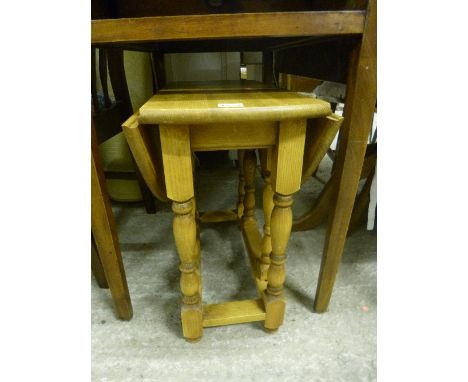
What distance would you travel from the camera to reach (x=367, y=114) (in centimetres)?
→ 64

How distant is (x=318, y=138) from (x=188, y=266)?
401 millimetres

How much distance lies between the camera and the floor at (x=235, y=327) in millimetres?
742

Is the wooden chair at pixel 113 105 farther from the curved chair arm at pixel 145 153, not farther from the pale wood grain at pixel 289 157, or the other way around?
the pale wood grain at pixel 289 157

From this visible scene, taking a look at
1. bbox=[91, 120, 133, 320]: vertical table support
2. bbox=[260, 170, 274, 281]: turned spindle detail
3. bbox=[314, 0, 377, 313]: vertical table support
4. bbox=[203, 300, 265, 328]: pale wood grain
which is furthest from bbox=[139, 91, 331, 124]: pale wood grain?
bbox=[203, 300, 265, 328]: pale wood grain

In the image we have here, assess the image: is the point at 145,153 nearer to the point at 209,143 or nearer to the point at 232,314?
the point at 209,143

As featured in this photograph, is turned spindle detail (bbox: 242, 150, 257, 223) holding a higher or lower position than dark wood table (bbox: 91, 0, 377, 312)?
lower

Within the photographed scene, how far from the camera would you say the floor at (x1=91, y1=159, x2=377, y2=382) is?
74 centimetres

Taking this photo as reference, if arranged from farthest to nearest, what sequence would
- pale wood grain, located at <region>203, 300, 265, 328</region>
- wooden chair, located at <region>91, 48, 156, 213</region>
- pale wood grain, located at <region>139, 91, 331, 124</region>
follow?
1. wooden chair, located at <region>91, 48, 156, 213</region>
2. pale wood grain, located at <region>203, 300, 265, 328</region>
3. pale wood grain, located at <region>139, 91, 331, 124</region>

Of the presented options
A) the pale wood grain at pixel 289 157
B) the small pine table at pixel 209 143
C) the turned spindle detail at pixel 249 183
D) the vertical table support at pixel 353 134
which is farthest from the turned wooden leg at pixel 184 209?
the turned spindle detail at pixel 249 183

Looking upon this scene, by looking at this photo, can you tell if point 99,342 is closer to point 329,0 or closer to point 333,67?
point 333,67

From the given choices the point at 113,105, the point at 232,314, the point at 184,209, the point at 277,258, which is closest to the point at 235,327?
the point at 232,314

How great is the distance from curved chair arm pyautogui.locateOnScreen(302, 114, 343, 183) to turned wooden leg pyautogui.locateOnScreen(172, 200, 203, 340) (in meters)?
0.26

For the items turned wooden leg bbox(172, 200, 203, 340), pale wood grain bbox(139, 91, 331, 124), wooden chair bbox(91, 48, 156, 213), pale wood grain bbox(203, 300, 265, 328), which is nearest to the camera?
pale wood grain bbox(139, 91, 331, 124)

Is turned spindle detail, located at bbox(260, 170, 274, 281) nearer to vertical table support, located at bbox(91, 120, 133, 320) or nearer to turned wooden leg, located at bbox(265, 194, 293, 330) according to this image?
turned wooden leg, located at bbox(265, 194, 293, 330)
